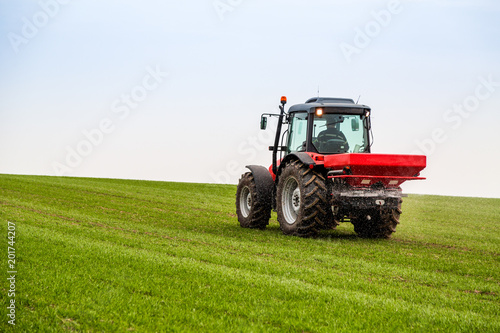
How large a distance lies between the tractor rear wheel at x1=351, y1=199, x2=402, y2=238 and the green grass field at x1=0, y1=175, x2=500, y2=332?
11.2 inches

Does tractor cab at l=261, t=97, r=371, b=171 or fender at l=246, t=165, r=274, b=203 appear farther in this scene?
fender at l=246, t=165, r=274, b=203

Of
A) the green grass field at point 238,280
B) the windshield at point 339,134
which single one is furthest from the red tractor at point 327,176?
the green grass field at point 238,280

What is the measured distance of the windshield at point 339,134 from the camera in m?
11.2

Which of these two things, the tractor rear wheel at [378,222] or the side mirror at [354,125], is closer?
the tractor rear wheel at [378,222]

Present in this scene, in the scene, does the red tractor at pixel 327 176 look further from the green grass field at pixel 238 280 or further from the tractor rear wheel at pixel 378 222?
the green grass field at pixel 238 280

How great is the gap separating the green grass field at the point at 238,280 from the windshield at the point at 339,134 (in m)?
2.07

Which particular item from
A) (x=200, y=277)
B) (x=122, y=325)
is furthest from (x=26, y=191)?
(x=122, y=325)

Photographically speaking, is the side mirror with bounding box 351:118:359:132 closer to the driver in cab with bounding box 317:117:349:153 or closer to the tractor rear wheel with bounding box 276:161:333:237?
the driver in cab with bounding box 317:117:349:153

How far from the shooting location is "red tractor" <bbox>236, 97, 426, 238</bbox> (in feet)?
32.8

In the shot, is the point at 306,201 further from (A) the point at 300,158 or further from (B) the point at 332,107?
(B) the point at 332,107

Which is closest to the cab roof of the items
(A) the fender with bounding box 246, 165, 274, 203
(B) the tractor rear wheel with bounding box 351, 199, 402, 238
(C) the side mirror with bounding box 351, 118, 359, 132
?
(C) the side mirror with bounding box 351, 118, 359, 132

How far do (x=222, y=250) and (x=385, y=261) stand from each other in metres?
2.81

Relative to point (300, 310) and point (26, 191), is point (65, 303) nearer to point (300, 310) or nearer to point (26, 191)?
point (300, 310)

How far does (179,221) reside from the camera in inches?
542
